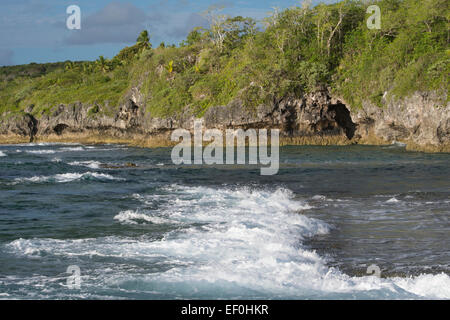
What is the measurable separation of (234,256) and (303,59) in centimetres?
3792

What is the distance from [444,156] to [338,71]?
16.2 meters

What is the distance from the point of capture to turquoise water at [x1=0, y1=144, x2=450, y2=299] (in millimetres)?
7449

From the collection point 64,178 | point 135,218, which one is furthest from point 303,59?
point 135,218

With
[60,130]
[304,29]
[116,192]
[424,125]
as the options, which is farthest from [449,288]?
[60,130]

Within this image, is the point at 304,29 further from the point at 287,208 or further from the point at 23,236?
the point at 23,236

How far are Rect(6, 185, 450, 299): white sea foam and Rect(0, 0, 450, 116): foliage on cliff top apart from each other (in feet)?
79.7

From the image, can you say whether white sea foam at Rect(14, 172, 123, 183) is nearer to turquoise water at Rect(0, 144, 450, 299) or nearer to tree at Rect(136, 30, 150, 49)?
turquoise water at Rect(0, 144, 450, 299)

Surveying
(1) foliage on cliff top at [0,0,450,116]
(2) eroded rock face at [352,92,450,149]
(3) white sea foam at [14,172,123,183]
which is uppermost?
(1) foliage on cliff top at [0,0,450,116]

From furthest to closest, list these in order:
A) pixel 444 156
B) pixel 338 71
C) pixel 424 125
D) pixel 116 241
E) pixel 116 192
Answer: pixel 338 71, pixel 424 125, pixel 444 156, pixel 116 192, pixel 116 241

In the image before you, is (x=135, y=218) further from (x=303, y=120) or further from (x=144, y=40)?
(x=144, y=40)

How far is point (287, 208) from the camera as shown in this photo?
1438 cm

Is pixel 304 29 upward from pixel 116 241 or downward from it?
upward

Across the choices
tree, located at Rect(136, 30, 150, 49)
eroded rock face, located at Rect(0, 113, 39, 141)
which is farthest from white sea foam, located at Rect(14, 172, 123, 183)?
tree, located at Rect(136, 30, 150, 49)

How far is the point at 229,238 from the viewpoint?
414 inches
